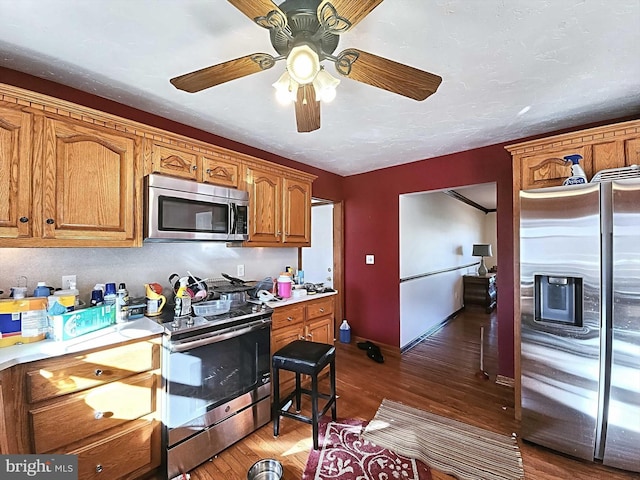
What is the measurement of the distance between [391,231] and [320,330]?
5.45 ft

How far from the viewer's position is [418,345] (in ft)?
13.1

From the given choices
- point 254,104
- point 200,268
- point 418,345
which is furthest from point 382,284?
point 254,104

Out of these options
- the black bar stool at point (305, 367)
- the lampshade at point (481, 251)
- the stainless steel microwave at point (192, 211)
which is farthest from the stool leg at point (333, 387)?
the lampshade at point (481, 251)

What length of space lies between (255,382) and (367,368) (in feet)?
5.11

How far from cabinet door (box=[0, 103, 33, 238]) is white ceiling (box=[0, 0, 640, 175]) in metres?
0.39

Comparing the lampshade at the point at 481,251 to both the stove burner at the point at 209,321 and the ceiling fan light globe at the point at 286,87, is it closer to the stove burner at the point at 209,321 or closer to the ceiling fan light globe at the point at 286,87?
Answer: the stove burner at the point at 209,321

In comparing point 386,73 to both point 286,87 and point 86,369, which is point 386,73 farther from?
point 86,369

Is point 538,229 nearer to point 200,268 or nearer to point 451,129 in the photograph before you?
point 451,129

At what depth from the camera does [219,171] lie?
236 cm

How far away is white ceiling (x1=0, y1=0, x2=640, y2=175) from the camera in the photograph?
4.10 feet

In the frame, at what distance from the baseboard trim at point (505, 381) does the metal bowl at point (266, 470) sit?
2.33 m

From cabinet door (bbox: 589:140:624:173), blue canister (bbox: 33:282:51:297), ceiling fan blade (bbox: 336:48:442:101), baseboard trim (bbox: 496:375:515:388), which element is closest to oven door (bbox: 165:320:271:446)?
blue canister (bbox: 33:282:51:297)

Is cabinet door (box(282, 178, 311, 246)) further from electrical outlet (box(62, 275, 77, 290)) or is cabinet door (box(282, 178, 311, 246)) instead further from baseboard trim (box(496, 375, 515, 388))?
baseboard trim (box(496, 375, 515, 388))

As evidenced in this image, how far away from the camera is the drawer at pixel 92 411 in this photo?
1.34m
